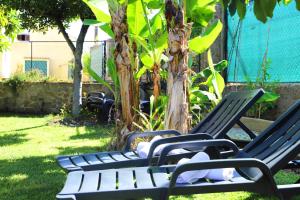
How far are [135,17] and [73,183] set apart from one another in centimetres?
381

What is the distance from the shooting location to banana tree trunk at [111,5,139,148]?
6.45 m

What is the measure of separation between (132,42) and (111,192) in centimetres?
443

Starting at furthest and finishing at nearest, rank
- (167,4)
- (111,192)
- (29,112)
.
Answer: (29,112) < (167,4) < (111,192)

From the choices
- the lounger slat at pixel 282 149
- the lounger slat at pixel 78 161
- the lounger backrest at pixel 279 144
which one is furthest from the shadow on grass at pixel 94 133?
the lounger slat at pixel 282 149

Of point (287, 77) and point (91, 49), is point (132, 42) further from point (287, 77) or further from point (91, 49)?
point (91, 49)

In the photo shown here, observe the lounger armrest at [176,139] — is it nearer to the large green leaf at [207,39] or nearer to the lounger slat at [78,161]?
the lounger slat at [78,161]

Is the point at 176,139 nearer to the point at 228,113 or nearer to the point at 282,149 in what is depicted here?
the point at 228,113

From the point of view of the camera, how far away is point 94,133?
31.2ft

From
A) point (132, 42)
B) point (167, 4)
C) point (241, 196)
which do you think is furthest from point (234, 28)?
point (241, 196)

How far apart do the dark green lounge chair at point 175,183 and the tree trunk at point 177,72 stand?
1897 mm

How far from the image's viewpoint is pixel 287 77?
706 cm

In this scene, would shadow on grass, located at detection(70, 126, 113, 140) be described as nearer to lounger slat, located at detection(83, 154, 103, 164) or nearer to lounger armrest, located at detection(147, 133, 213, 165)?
lounger slat, located at detection(83, 154, 103, 164)

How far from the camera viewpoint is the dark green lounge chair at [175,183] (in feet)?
8.43

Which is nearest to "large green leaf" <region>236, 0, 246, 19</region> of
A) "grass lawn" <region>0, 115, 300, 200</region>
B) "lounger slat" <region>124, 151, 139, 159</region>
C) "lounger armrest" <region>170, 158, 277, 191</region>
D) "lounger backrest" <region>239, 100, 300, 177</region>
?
"lounger armrest" <region>170, 158, 277, 191</region>
